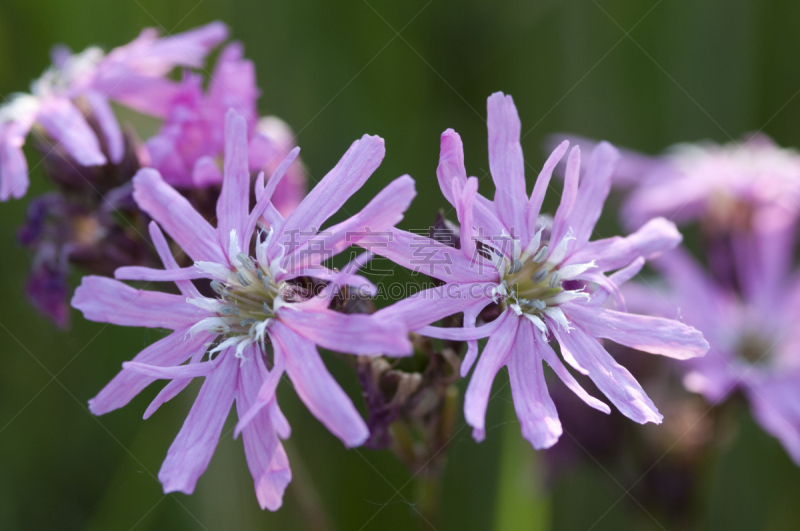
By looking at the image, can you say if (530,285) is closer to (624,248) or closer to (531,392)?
(624,248)

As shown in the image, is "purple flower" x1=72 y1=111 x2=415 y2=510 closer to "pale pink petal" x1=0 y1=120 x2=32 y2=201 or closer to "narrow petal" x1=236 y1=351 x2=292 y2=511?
"narrow petal" x1=236 y1=351 x2=292 y2=511

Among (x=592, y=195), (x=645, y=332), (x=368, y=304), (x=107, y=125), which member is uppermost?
(x=107, y=125)

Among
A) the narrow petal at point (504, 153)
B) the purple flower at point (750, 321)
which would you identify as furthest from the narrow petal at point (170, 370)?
the purple flower at point (750, 321)

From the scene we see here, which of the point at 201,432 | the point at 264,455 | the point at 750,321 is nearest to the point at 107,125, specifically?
the point at 201,432

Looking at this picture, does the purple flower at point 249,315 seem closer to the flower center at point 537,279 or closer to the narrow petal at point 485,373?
the narrow petal at point 485,373

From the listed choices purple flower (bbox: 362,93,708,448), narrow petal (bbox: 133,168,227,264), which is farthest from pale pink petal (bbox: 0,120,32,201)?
purple flower (bbox: 362,93,708,448)

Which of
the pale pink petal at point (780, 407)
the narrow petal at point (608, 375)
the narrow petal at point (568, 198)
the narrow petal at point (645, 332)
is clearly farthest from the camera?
the pale pink petal at point (780, 407)
